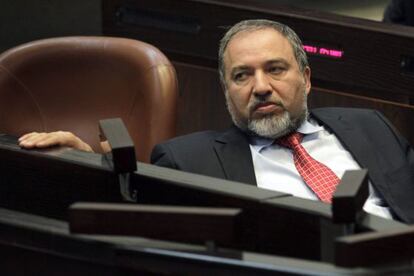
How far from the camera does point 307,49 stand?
10.7 feet

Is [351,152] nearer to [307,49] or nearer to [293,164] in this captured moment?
[293,164]

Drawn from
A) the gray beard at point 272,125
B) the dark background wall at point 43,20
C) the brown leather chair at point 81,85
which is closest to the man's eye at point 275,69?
the gray beard at point 272,125

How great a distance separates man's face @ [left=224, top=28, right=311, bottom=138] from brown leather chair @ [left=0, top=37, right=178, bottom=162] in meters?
0.27

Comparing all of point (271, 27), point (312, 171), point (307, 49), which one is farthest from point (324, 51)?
point (312, 171)

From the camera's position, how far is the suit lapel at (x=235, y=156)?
2.33 metres

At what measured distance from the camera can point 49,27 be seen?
16.9ft

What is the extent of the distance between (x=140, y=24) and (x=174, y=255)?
2.55 metres

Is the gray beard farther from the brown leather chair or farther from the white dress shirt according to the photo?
the brown leather chair

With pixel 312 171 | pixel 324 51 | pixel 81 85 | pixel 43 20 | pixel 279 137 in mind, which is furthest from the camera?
pixel 43 20

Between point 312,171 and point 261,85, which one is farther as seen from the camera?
point 261,85

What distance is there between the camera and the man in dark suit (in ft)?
7.75

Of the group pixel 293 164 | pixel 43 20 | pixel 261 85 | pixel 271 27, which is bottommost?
pixel 43 20

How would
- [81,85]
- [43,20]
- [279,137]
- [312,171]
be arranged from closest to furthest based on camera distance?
1. [312,171]
2. [279,137]
3. [81,85]
4. [43,20]

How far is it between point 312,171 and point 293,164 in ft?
0.26
